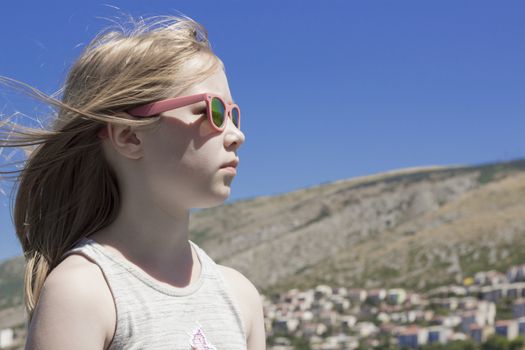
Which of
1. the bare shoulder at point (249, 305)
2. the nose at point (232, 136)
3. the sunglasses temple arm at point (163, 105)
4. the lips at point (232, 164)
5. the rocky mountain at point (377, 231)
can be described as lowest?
the rocky mountain at point (377, 231)

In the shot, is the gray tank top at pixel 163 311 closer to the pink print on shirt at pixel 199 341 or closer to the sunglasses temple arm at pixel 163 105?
the pink print on shirt at pixel 199 341

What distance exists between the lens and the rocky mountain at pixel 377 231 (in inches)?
3258

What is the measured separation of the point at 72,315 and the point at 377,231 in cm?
10401

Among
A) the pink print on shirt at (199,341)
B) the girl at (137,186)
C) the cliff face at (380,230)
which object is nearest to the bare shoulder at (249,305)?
the girl at (137,186)

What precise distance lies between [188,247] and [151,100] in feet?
1.10

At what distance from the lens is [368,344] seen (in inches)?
2594

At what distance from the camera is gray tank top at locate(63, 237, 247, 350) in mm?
1584

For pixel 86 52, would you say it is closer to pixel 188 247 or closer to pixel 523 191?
pixel 188 247

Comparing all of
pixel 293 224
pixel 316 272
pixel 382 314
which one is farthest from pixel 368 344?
pixel 293 224

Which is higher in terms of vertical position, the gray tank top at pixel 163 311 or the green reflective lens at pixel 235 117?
the green reflective lens at pixel 235 117

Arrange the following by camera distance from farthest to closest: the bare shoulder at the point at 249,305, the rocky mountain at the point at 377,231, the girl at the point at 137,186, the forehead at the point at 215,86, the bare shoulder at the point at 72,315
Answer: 1. the rocky mountain at the point at 377,231
2. the bare shoulder at the point at 249,305
3. the forehead at the point at 215,86
4. the girl at the point at 137,186
5. the bare shoulder at the point at 72,315

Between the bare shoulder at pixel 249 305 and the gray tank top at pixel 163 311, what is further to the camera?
the bare shoulder at pixel 249 305

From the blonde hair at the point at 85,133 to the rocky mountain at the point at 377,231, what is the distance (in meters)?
81.7

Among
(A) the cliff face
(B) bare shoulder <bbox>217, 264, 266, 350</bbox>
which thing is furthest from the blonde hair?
(A) the cliff face
